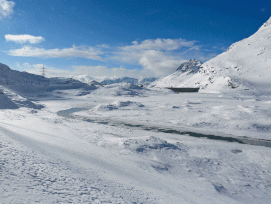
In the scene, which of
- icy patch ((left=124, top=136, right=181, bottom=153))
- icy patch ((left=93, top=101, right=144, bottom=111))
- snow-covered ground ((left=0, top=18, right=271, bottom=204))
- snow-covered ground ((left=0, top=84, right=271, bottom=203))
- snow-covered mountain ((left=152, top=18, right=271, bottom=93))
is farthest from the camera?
snow-covered mountain ((left=152, top=18, right=271, bottom=93))

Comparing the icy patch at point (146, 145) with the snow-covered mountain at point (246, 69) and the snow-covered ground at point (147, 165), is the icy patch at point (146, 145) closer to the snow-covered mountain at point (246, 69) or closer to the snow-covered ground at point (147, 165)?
the snow-covered ground at point (147, 165)

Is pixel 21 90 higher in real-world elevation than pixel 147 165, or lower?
higher

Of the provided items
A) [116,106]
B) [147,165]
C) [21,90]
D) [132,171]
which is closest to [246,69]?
[116,106]

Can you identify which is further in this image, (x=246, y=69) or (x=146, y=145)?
(x=246, y=69)

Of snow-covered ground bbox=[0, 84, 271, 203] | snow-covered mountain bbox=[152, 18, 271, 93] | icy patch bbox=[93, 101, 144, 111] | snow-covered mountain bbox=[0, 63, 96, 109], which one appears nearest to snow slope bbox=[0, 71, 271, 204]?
snow-covered ground bbox=[0, 84, 271, 203]

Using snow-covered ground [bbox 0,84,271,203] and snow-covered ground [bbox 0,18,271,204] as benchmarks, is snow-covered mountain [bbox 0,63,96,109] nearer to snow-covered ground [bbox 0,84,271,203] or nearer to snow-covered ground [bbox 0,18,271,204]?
snow-covered ground [bbox 0,18,271,204]

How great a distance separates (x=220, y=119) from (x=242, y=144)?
583 cm

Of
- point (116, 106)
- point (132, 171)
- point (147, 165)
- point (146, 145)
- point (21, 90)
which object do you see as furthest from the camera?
point (21, 90)

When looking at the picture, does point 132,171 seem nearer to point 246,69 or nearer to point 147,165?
point 147,165

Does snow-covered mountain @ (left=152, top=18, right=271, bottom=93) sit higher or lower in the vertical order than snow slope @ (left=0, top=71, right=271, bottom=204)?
higher

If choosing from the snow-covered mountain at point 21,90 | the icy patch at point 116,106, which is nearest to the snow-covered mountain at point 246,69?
the icy patch at point 116,106

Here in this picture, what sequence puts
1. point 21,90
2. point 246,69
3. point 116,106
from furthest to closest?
point 246,69 < point 21,90 < point 116,106

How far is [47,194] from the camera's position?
3664 mm

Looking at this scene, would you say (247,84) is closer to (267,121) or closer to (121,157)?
(267,121)
